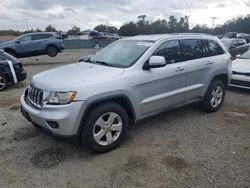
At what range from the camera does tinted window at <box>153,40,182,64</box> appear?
4.33 m

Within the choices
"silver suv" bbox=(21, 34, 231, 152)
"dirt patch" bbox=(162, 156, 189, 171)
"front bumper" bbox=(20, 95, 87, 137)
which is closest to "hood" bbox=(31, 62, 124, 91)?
"silver suv" bbox=(21, 34, 231, 152)

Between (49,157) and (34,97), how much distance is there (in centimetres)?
91

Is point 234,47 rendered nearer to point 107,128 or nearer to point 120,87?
point 120,87

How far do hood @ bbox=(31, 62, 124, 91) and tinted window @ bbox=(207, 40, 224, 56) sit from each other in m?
2.47

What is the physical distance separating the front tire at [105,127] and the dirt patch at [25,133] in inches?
54.4

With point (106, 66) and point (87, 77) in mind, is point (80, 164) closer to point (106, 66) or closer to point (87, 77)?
point (87, 77)

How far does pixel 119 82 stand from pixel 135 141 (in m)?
1.12

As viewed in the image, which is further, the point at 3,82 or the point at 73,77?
the point at 3,82

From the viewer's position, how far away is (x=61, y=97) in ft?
10.8

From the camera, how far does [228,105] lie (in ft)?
20.0

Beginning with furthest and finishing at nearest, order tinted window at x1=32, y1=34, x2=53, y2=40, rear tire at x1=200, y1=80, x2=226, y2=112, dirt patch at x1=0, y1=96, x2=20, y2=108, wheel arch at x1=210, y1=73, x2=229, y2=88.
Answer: tinted window at x1=32, y1=34, x2=53, y2=40 < dirt patch at x1=0, y1=96, x2=20, y2=108 < wheel arch at x1=210, y1=73, x2=229, y2=88 < rear tire at x1=200, y1=80, x2=226, y2=112

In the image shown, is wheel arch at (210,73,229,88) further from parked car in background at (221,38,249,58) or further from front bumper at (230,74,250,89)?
parked car in background at (221,38,249,58)

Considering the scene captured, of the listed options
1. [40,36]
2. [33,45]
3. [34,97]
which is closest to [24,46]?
[33,45]

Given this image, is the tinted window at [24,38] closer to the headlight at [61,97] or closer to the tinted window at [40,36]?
the tinted window at [40,36]
